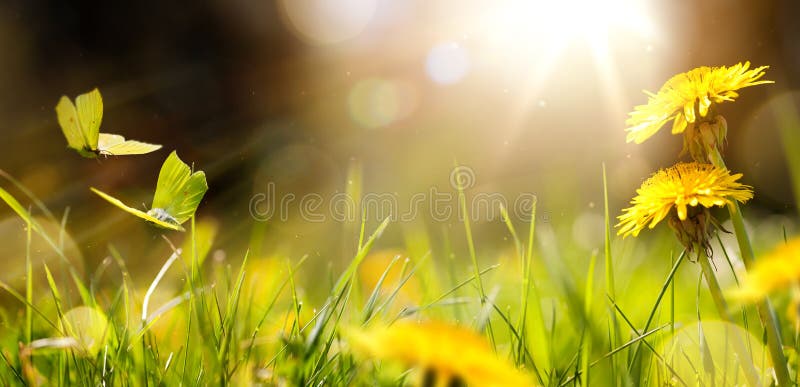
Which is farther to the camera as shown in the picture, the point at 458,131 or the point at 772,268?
the point at 458,131

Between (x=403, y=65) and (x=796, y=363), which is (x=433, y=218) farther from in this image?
(x=796, y=363)

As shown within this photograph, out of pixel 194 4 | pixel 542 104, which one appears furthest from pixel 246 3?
pixel 542 104

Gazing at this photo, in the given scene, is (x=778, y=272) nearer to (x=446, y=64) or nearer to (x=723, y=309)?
(x=723, y=309)

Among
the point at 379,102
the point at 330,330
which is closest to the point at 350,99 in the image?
the point at 379,102

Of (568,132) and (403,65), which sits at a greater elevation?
(403,65)

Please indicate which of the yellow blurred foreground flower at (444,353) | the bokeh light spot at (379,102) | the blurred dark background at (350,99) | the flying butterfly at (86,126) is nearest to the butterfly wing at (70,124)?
the flying butterfly at (86,126)

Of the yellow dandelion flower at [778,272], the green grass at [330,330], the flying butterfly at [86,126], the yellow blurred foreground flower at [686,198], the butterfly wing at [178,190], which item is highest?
the flying butterfly at [86,126]

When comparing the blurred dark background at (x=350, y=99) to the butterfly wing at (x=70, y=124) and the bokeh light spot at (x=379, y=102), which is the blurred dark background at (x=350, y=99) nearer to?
the bokeh light spot at (x=379, y=102)

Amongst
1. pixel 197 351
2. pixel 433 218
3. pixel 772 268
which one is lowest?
pixel 433 218
